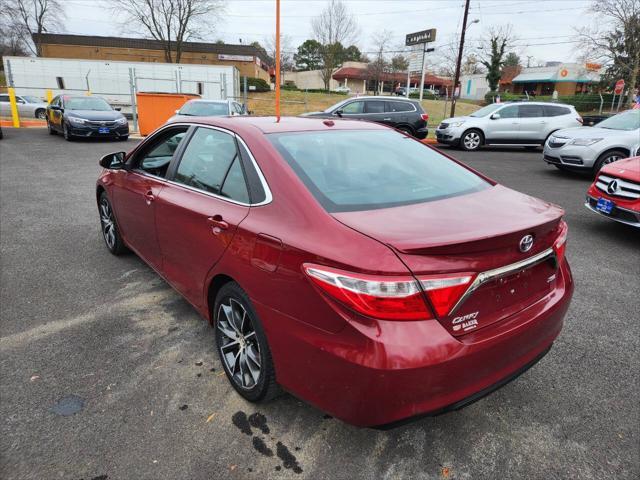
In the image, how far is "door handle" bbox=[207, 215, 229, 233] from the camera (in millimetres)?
2441

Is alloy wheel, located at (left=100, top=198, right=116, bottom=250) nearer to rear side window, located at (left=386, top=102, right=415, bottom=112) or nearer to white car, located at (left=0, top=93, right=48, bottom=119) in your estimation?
rear side window, located at (left=386, top=102, right=415, bottom=112)

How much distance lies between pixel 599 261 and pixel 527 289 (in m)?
3.51

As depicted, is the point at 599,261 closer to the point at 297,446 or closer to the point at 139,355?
the point at 297,446

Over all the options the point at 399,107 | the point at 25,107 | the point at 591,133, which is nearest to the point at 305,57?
the point at 25,107

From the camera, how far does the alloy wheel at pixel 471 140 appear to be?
49.4 feet

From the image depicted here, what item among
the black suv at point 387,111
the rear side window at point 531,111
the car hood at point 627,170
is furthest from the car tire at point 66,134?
the rear side window at point 531,111

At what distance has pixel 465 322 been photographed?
1860 millimetres

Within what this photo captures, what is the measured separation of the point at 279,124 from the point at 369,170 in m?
0.73

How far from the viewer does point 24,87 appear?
94.2ft

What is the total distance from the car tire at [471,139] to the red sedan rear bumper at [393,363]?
1400 centimetres

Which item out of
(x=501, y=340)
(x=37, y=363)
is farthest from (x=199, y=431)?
(x=501, y=340)

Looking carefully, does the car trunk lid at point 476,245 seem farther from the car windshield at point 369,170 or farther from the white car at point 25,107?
the white car at point 25,107

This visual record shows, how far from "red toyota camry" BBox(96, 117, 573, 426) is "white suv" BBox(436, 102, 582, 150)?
1305 centimetres

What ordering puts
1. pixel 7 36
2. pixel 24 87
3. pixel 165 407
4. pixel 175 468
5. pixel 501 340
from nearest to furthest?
pixel 501 340 → pixel 175 468 → pixel 165 407 → pixel 24 87 → pixel 7 36
